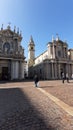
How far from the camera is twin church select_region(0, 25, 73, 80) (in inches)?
1496

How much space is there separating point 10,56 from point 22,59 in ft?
10.5

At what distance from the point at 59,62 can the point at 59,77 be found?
4767 mm

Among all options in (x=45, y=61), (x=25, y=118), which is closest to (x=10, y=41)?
(x=45, y=61)

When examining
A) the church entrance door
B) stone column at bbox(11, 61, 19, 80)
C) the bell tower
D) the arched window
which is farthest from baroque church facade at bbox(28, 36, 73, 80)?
the bell tower

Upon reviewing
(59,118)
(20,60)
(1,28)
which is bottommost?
(59,118)

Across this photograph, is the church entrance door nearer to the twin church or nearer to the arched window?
the twin church

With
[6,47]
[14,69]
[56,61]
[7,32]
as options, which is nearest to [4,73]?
[14,69]

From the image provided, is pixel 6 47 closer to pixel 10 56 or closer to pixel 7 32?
pixel 10 56

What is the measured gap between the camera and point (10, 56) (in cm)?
3778

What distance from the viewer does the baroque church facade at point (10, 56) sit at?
37.8 m

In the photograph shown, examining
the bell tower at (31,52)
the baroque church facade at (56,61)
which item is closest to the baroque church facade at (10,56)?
the baroque church facade at (56,61)

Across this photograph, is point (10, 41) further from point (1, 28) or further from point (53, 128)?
point (53, 128)

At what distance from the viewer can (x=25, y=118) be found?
232 inches

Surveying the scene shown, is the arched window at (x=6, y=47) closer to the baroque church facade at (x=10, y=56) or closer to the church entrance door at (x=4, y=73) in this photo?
the baroque church facade at (x=10, y=56)
